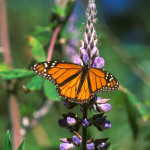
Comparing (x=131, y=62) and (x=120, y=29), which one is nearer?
(x=131, y=62)

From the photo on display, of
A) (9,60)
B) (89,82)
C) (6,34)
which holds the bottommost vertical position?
(89,82)

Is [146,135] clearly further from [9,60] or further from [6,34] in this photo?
[6,34]

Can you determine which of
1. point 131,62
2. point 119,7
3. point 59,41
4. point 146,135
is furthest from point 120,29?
point 146,135

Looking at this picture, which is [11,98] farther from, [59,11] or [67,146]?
[67,146]

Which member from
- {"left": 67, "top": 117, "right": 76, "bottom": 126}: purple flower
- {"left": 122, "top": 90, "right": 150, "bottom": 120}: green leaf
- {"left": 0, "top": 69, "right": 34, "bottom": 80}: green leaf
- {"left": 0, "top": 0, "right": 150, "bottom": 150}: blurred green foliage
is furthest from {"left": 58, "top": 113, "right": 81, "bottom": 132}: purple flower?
{"left": 122, "top": 90, "right": 150, "bottom": 120}: green leaf

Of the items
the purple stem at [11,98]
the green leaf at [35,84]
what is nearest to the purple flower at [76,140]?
the green leaf at [35,84]

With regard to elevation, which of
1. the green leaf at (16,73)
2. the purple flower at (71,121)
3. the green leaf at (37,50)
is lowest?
the purple flower at (71,121)

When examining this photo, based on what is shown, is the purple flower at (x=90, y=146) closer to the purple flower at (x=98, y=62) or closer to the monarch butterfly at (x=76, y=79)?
the monarch butterfly at (x=76, y=79)
